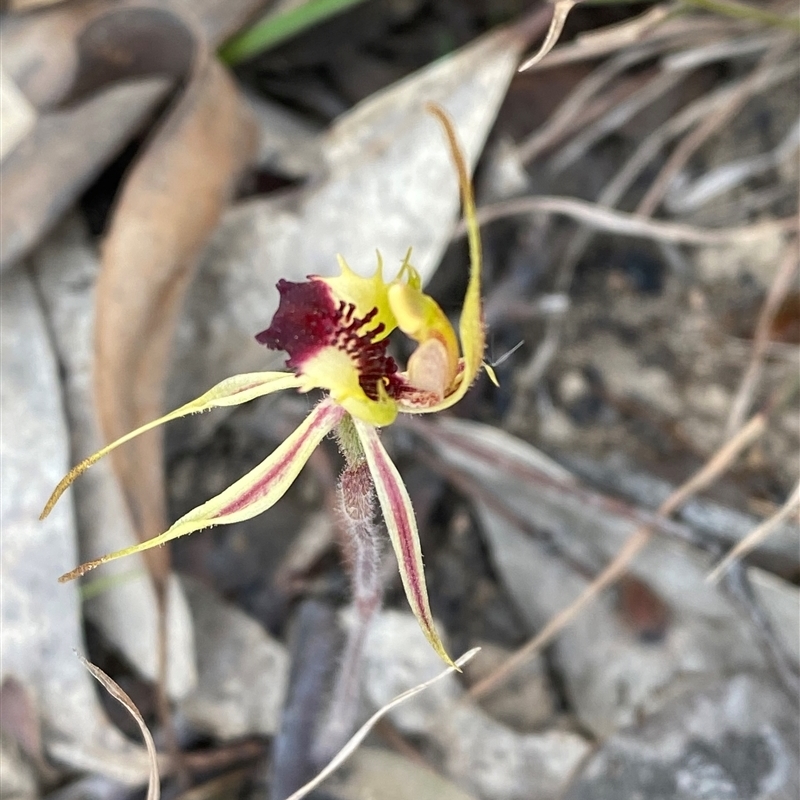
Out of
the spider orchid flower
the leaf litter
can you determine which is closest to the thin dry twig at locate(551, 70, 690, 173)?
the leaf litter

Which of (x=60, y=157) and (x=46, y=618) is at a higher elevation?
(x=60, y=157)

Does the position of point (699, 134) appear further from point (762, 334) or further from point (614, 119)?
point (762, 334)

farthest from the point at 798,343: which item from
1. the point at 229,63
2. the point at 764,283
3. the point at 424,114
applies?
the point at 229,63

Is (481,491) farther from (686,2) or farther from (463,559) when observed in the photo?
(686,2)

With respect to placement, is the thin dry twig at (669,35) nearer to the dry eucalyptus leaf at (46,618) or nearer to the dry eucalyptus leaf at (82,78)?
the dry eucalyptus leaf at (82,78)

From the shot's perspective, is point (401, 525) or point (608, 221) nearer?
point (401, 525)

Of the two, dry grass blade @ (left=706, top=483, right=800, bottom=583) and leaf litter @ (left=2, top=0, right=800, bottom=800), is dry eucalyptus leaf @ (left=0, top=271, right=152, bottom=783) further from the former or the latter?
dry grass blade @ (left=706, top=483, right=800, bottom=583)

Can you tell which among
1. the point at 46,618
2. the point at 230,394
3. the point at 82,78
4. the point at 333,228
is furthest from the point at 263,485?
the point at 82,78
